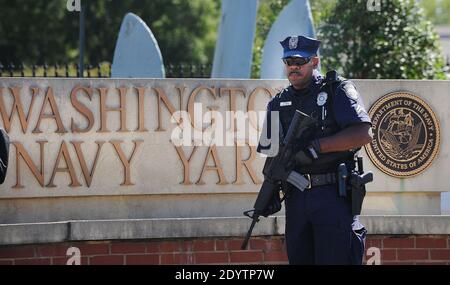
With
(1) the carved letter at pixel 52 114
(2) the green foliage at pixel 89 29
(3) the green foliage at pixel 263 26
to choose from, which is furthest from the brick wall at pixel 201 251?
(2) the green foliage at pixel 89 29

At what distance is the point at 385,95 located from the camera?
777 centimetres

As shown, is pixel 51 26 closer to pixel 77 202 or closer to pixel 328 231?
pixel 77 202

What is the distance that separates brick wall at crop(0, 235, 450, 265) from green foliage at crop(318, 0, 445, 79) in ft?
14.3

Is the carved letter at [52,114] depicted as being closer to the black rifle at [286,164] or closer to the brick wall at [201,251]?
the brick wall at [201,251]

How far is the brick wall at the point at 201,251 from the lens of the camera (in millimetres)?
7113

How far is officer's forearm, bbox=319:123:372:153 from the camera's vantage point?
18.3ft

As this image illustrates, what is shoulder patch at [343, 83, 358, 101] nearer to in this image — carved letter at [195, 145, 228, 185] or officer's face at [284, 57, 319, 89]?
officer's face at [284, 57, 319, 89]

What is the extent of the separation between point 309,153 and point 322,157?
127 mm

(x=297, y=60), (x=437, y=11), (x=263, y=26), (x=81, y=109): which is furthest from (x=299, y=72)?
(x=437, y=11)

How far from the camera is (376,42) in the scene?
38.4 feet

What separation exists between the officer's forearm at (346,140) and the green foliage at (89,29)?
19218mm

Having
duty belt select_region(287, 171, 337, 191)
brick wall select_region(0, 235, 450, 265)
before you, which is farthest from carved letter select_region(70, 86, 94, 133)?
duty belt select_region(287, 171, 337, 191)

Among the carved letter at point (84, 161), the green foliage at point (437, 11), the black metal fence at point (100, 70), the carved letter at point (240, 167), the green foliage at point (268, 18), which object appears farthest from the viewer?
the green foliage at point (437, 11)

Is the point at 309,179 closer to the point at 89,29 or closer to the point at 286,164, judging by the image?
the point at 286,164
